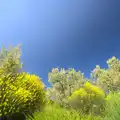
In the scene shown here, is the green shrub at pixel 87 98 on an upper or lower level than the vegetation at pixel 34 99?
upper

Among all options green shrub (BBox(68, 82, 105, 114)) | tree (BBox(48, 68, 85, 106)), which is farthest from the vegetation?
tree (BBox(48, 68, 85, 106))

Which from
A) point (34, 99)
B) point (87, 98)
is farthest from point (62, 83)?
point (34, 99)

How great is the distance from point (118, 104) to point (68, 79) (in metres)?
20.3

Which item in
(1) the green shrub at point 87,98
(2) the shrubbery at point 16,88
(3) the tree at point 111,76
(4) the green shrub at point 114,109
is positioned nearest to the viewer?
(4) the green shrub at point 114,109

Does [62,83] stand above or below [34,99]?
above

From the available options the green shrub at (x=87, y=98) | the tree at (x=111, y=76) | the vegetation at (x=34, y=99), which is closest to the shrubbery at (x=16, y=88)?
the vegetation at (x=34, y=99)

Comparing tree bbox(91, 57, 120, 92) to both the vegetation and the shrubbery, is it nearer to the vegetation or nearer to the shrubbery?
the vegetation

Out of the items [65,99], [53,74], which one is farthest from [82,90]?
[53,74]

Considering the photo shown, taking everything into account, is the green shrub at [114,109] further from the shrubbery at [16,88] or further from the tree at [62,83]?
the tree at [62,83]

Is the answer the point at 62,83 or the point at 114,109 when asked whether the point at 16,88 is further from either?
the point at 62,83

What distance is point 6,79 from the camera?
10953 millimetres

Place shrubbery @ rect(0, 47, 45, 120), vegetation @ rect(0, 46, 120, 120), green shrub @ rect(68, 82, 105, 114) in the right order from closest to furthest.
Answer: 1. vegetation @ rect(0, 46, 120, 120)
2. shrubbery @ rect(0, 47, 45, 120)
3. green shrub @ rect(68, 82, 105, 114)

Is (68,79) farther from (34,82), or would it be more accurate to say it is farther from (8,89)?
(8,89)

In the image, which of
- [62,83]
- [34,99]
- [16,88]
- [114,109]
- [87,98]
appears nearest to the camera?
[114,109]
